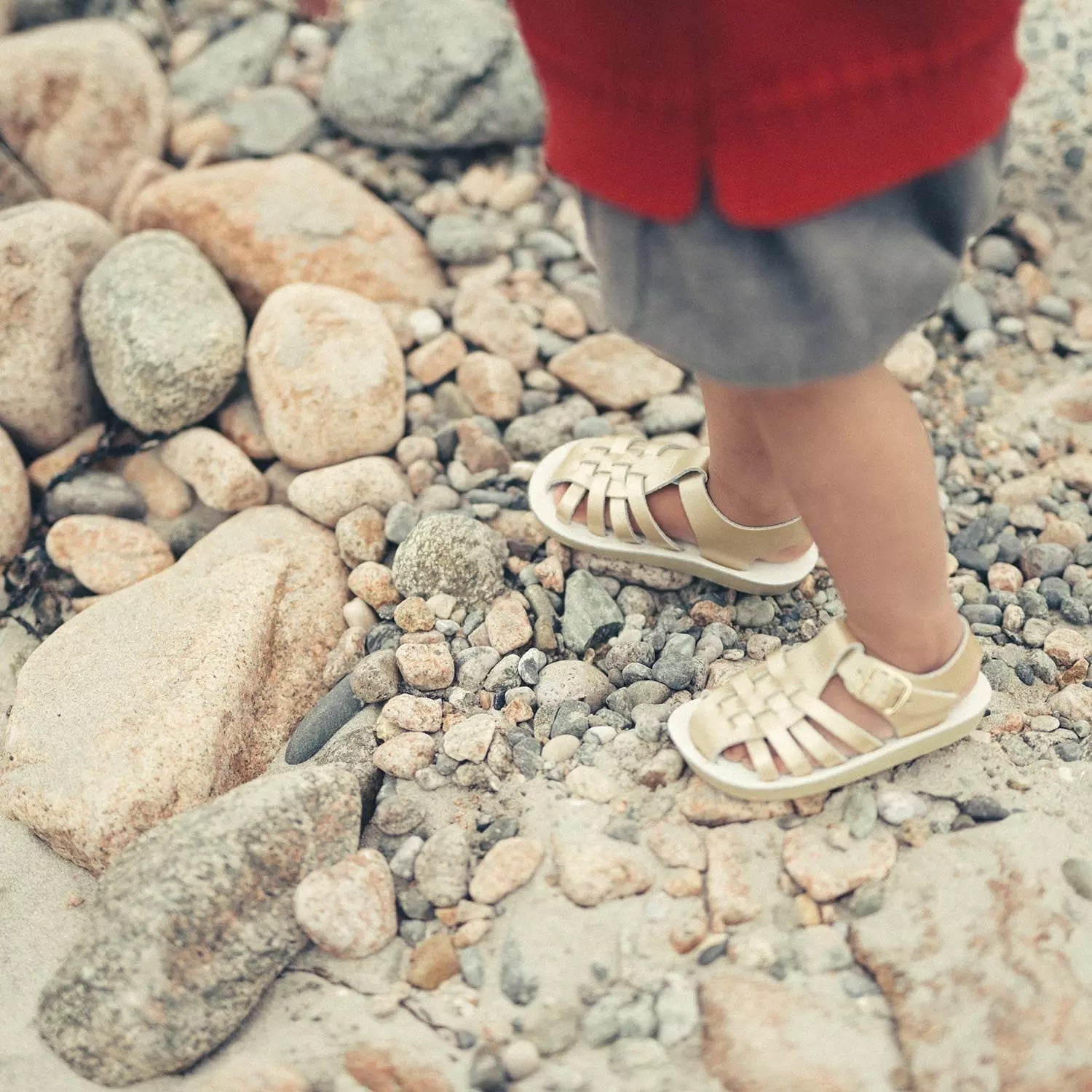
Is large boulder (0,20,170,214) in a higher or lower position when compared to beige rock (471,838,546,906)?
higher

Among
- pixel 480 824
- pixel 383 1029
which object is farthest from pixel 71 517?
pixel 383 1029

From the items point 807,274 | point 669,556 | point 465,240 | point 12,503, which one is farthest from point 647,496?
point 12,503

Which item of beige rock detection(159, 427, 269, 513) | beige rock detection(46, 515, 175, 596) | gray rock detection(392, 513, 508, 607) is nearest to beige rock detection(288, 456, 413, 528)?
beige rock detection(159, 427, 269, 513)

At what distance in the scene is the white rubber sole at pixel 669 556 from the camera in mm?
1860

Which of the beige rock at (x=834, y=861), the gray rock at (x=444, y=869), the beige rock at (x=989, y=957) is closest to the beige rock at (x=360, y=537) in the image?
the gray rock at (x=444, y=869)

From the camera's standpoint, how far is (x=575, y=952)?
55.4 inches

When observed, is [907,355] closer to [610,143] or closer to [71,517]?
[610,143]

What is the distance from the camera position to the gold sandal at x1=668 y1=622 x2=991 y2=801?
1447mm

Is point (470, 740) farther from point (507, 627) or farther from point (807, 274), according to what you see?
point (807, 274)

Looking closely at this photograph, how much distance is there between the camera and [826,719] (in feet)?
4.88

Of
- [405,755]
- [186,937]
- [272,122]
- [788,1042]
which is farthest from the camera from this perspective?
[272,122]

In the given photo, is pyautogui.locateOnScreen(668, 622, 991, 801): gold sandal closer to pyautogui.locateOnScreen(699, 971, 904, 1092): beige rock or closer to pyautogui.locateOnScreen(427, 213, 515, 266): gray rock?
pyautogui.locateOnScreen(699, 971, 904, 1092): beige rock

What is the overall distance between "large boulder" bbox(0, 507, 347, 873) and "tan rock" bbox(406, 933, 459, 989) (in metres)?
0.48

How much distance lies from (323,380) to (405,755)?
3.03 ft
